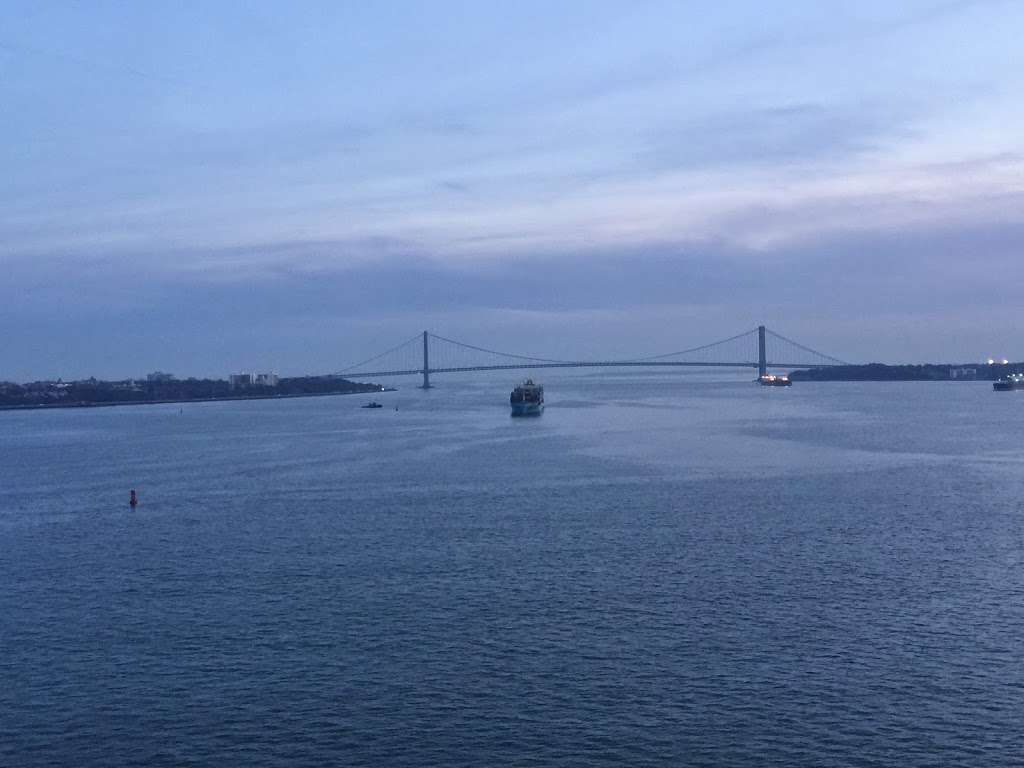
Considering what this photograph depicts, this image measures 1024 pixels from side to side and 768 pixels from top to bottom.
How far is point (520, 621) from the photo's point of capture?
41.8 ft

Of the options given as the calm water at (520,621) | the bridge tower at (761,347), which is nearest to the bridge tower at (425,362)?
the bridge tower at (761,347)

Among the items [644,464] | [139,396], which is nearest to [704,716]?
[644,464]

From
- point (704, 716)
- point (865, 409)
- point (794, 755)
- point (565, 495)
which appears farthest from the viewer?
point (865, 409)

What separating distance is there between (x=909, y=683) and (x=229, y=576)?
32.5 ft

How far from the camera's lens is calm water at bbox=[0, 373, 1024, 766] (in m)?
9.46

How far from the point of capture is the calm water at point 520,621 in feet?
31.0

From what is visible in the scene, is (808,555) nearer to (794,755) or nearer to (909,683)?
(909,683)

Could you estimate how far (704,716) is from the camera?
9781 mm

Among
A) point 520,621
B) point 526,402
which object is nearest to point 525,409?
point 526,402

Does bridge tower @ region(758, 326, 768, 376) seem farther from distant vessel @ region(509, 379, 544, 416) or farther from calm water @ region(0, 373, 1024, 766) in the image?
calm water @ region(0, 373, 1024, 766)

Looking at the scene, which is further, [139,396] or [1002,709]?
[139,396]

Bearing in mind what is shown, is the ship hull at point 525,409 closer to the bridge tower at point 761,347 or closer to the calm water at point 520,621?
the calm water at point 520,621

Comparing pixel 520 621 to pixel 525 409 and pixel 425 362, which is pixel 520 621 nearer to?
pixel 525 409

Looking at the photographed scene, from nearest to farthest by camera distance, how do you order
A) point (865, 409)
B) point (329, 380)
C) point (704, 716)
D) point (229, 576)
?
point (704, 716)
point (229, 576)
point (865, 409)
point (329, 380)
